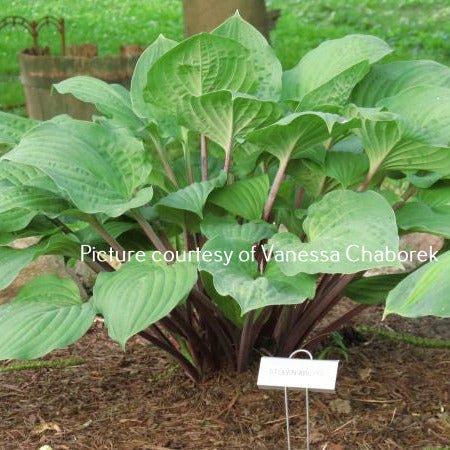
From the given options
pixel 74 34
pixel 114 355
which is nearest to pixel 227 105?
pixel 114 355

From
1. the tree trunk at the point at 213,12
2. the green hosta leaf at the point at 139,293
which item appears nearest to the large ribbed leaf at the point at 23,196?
the green hosta leaf at the point at 139,293

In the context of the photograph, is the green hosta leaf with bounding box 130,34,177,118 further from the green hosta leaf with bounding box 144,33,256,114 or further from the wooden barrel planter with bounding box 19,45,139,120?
the wooden barrel planter with bounding box 19,45,139,120

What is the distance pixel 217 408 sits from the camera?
3.18 metres

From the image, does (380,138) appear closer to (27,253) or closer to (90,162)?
(90,162)

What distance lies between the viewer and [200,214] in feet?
9.60

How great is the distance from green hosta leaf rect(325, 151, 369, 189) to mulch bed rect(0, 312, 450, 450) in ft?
2.50

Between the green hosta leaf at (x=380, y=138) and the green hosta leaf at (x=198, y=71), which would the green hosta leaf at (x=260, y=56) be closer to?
the green hosta leaf at (x=198, y=71)

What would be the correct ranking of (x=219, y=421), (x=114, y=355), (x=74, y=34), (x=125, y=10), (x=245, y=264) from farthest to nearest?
(x=125, y=10) < (x=74, y=34) < (x=114, y=355) < (x=219, y=421) < (x=245, y=264)

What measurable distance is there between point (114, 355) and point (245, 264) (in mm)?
1220

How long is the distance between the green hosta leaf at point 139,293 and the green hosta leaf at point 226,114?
501mm

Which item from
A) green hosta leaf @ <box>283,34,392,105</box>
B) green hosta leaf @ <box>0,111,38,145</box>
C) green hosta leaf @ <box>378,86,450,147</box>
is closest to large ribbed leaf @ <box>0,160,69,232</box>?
green hosta leaf @ <box>0,111,38,145</box>

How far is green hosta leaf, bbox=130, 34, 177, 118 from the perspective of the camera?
3.25 m

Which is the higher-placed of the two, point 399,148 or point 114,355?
point 399,148

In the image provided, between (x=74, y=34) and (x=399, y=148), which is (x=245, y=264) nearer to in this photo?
(x=399, y=148)
